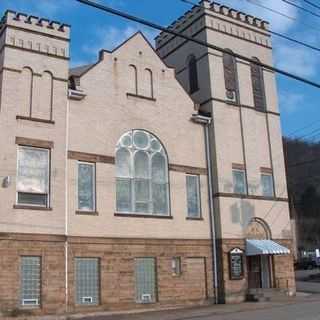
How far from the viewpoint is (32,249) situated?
68.6ft

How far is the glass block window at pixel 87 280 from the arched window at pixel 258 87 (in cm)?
1302

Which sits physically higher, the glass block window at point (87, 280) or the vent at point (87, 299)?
the glass block window at point (87, 280)

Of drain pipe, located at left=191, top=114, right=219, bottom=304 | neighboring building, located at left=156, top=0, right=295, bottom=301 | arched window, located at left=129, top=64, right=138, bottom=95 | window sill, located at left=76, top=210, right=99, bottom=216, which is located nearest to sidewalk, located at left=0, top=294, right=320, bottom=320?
drain pipe, located at left=191, top=114, right=219, bottom=304

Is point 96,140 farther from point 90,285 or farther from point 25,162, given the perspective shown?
point 90,285

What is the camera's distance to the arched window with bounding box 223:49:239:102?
29250mm

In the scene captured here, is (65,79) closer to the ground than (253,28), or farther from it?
closer to the ground

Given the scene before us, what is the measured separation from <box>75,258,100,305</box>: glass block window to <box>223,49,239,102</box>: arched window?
11.7 meters

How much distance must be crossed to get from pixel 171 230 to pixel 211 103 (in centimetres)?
684

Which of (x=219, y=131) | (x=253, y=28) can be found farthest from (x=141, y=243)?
(x=253, y=28)

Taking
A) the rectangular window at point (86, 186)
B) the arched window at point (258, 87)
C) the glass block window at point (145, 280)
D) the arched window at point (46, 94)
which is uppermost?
→ the arched window at point (258, 87)

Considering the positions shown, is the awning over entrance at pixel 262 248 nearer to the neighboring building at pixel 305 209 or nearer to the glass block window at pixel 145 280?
the glass block window at pixel 145 280

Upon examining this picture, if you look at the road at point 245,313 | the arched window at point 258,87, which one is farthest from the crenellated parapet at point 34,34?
the arched window at point 258,87

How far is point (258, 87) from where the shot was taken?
101ft

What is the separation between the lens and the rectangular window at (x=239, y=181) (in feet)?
91.4
